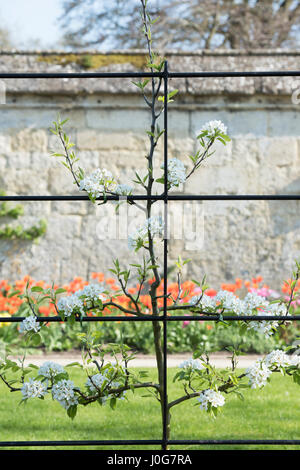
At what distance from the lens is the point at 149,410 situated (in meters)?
3.04

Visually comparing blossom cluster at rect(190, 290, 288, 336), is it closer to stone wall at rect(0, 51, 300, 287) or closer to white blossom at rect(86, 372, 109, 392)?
white blossom at rect(86, 372, 109, 392)

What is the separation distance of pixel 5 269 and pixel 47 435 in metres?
2.53

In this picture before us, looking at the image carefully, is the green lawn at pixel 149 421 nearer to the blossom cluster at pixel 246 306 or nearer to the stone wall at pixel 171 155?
the blossom cluster at pixel 246 306

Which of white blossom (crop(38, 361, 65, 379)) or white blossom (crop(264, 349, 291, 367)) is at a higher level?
white blossom (crop(264, 349, 291, 367))

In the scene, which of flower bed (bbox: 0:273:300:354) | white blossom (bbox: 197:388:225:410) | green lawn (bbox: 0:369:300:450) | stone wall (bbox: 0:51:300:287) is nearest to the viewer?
white blossom (bbox: 197:388:225:410)

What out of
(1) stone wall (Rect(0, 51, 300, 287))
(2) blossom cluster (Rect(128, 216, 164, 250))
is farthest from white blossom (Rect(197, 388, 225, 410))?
(1) stone wall (Rect(0, 51, 300, 287))

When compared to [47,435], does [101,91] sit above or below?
above

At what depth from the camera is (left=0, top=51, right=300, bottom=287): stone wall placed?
493cm

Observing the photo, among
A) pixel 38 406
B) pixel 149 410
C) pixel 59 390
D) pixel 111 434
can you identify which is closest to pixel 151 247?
pixel 59 390

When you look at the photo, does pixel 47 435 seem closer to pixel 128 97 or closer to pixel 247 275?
pixel 247 275

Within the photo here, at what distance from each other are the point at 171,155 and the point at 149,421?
2730 millimetres

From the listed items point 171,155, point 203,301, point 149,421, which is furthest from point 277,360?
point 171,155

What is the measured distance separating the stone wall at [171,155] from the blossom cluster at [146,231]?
298 centimetres

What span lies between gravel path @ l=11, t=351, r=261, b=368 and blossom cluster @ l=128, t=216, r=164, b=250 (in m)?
2.05
